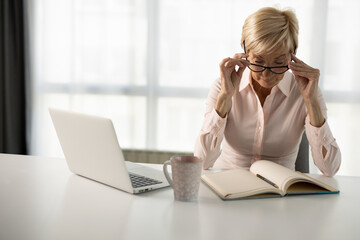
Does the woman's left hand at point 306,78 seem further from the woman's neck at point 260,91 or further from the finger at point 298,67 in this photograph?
the woman's neck at point 260,91

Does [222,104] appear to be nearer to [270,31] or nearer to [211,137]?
[211,137]

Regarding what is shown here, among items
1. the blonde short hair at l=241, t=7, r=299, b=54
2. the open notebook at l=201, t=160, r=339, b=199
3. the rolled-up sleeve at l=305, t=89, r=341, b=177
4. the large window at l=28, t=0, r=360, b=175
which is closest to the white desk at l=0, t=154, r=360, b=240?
the open notebook at l=201, t=160, r=339, b=199

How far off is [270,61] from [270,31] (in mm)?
117

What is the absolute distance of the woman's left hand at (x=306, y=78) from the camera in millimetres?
1764

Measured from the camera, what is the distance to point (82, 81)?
3387 mm

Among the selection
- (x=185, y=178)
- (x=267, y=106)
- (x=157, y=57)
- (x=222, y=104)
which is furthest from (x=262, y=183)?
(x=157, y=57)

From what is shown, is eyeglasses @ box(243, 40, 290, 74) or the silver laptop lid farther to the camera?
eyeglasses @ box(243, 40, 290, 74)

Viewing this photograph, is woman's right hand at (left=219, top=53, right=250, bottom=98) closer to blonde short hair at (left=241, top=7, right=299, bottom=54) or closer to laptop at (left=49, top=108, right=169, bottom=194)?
blonde short hair at (left=241, top=7, right=299, bottom=54)

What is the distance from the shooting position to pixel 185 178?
1.28 metres

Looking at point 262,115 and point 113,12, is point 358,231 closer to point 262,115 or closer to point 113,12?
point 262,115

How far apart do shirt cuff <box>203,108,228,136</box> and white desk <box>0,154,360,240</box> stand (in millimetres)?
424

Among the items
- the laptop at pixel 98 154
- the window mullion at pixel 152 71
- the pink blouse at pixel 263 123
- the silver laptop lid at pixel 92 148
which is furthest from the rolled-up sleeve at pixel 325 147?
the window mullion at pixel 152 71

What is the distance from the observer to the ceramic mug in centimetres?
127

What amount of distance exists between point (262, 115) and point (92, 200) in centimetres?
91
